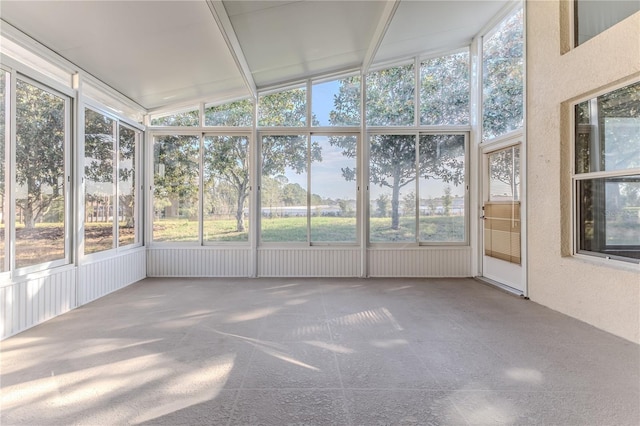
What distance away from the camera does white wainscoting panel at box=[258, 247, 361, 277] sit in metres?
5.90

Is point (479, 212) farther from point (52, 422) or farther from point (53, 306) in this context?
point (53, 306)

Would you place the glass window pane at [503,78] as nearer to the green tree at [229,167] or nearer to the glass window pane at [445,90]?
the glass window pane at [445,90]

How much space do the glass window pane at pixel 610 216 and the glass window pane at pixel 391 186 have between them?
2685 mm

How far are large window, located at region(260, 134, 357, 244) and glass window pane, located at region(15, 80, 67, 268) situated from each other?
3.01 metres

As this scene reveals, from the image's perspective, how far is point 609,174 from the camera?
3.37 metres

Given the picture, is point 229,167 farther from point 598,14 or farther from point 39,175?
point 598,14

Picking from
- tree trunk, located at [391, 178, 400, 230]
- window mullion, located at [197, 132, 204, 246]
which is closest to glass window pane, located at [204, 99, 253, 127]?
window mullion, located at [197, 132, 204, 246]

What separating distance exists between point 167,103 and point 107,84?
3.90 feet

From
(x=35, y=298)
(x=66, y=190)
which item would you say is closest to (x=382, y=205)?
(x=66, y=190)

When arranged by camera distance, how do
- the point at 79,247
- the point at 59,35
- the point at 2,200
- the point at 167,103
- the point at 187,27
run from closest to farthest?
the point at 2,200 → the point at 59,35 → the point at 187,27 → the point at 79,247 → the point at 167,103

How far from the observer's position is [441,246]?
5984 millimetres

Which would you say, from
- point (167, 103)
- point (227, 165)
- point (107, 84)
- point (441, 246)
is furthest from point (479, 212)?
point (107, 84)

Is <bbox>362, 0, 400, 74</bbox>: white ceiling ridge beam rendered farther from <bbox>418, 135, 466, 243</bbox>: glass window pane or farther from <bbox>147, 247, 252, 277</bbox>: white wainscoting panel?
<bbox>147, 247, 252, 277</bbox>: white wainscoting panel

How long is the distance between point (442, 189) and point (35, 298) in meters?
6.18
